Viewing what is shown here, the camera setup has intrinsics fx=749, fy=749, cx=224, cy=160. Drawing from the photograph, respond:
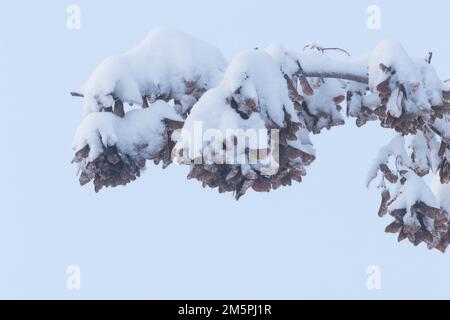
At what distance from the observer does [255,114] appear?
157 inches

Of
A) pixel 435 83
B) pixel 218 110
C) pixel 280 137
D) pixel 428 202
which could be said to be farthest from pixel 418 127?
pixel 218 110

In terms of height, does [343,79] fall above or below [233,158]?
above

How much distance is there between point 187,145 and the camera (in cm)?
383

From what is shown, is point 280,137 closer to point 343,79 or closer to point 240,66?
point 240,66

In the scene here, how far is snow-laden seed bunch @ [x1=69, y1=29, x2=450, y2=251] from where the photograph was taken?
3.95 meters

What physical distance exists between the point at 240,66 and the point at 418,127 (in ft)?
4.33

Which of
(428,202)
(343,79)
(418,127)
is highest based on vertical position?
(343,79)

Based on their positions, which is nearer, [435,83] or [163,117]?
[163,117]

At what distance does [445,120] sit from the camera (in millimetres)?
5469

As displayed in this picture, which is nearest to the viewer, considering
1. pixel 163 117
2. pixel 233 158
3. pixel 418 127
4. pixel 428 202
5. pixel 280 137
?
pixel 233 158

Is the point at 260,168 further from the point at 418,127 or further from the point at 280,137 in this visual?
the point at 418,127

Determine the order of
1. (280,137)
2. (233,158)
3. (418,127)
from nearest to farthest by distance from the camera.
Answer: (233,158)
(280,137)
(418,127)

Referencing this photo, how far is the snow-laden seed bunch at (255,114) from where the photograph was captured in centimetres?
395
